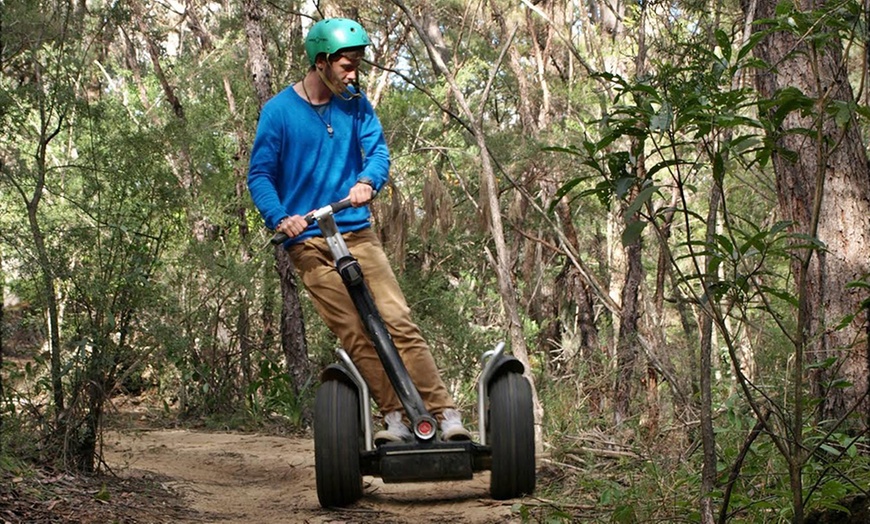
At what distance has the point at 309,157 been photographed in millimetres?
5504

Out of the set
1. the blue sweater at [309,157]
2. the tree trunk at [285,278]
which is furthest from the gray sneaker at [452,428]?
the tree trunk at [285,278]

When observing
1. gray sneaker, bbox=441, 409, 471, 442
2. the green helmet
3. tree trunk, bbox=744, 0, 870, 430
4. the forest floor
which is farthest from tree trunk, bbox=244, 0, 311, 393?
tree trunk, bbox=744, 0, 870, 430

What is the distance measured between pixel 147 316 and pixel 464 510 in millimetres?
2126

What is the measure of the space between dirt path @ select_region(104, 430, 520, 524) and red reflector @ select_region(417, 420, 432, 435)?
0.42 metres

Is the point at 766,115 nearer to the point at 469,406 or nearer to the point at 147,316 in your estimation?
the point at 147,316

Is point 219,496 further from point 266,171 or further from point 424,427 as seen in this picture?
point 266,171

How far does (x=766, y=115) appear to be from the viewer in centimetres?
355

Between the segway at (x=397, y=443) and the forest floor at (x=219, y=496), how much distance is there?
0.58 feet

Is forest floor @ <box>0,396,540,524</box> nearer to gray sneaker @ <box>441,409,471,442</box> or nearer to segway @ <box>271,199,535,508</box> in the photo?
segway @ <box>271,199,535,508</box>

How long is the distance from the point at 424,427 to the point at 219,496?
1487mm

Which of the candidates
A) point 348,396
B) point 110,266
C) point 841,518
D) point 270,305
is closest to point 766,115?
point 841,518

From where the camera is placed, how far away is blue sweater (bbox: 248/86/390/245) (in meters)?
5.45

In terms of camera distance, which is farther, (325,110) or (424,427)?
(325,110)

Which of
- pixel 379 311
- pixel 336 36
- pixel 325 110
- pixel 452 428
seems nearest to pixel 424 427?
pixel 452 428
